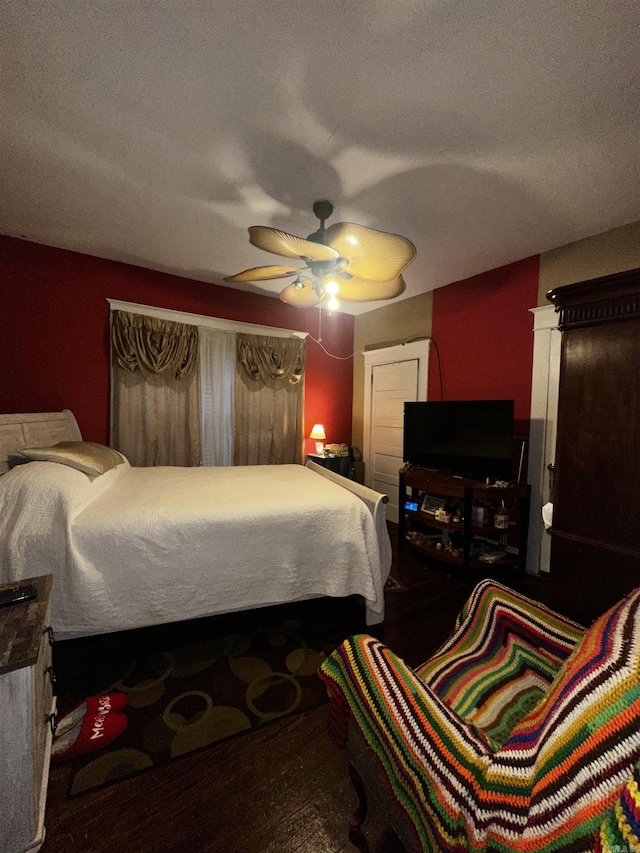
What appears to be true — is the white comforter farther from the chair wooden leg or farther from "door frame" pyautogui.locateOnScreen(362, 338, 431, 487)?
"door frame" pyautogui.locateOnScreen(362, 338, 431, 487)

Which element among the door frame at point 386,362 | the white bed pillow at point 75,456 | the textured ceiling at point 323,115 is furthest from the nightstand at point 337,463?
the textured ceiling at point 323,115

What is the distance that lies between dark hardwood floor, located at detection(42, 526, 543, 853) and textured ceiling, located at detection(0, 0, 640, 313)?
9.12 feet

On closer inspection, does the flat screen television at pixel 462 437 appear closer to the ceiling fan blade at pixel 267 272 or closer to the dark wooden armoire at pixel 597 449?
the dark wooden armoire at pixel 597 449

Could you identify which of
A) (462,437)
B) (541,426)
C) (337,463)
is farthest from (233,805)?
(337,463)

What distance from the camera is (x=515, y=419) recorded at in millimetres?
3174

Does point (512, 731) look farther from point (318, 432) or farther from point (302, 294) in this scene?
point (318, 432)

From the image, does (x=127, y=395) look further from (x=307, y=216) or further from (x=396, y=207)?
(x=396, y=207)

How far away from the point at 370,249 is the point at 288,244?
16.9 inches

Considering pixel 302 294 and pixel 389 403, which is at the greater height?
pixel 302 294

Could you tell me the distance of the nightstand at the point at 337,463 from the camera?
434cm

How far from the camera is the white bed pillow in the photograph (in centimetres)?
202

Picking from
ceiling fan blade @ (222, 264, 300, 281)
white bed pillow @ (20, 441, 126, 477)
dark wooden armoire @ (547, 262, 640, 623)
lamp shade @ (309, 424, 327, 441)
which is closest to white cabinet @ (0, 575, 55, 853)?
white bed pillow @ (20, 441, 126, 477)

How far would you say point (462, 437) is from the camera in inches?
125

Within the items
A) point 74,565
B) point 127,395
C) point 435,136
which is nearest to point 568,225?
point 435,136
